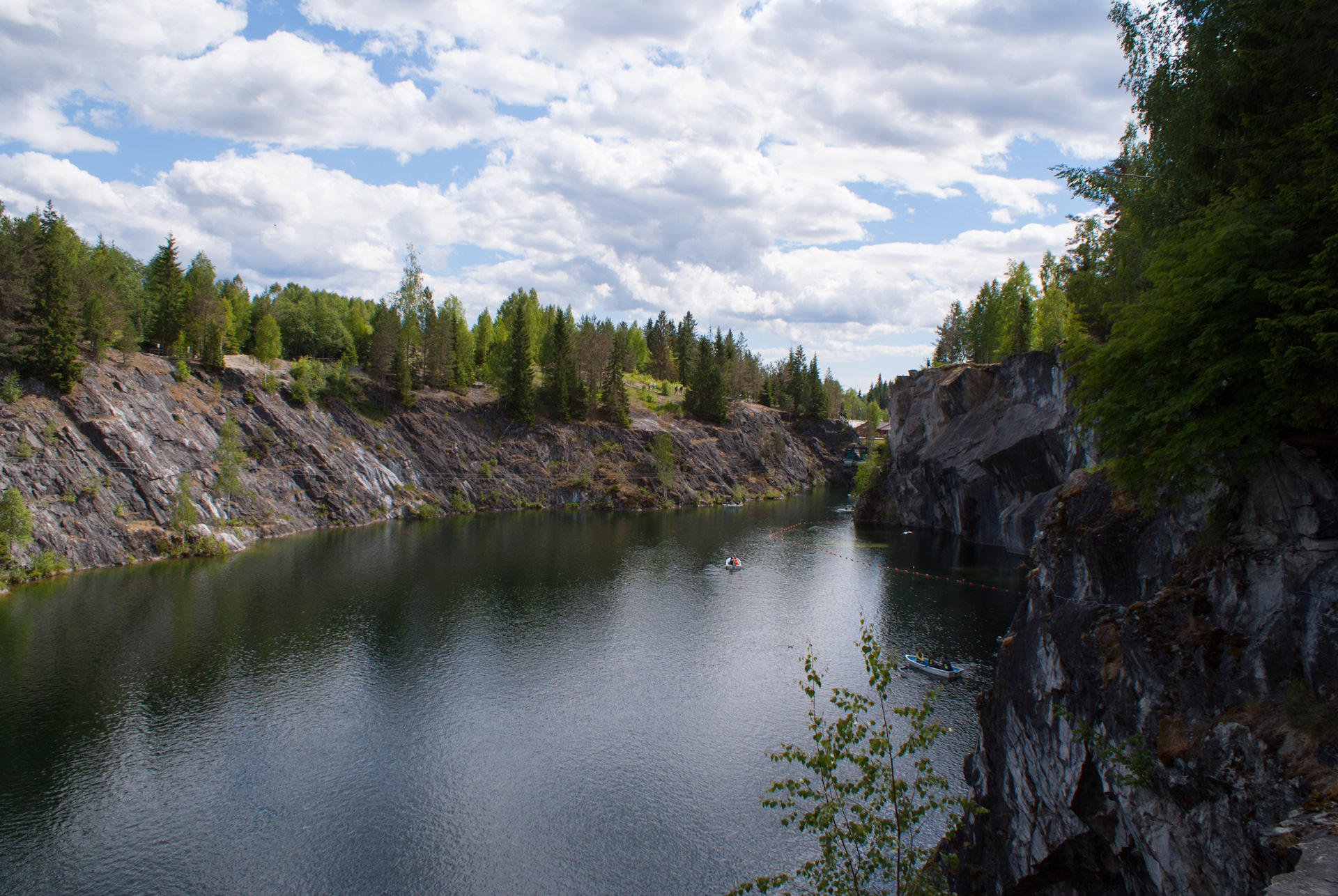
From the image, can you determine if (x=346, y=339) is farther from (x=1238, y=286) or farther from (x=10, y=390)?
(x=1238, y=286)

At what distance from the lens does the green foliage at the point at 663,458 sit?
114750mm

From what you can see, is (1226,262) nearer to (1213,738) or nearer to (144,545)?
(1213,738)

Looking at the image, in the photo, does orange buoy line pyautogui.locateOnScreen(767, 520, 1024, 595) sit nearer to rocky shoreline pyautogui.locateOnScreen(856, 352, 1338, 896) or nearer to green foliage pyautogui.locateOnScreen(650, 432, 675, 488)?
green foliage pyautogui.locateOnScreen(650, 432, 675, 488)

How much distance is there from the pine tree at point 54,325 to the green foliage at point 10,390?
2375 millimetres

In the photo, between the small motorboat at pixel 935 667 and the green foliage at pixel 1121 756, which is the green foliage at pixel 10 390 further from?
the green foliage at pixel 1121 756

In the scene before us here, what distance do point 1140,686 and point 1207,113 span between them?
536 inches

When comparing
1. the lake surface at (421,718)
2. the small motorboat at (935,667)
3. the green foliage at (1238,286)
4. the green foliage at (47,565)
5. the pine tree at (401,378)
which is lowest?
the lake surface at (421,718)

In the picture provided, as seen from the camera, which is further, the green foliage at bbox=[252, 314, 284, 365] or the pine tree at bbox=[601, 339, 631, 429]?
the pine tree at bbox=[601, 339, 631, 429]

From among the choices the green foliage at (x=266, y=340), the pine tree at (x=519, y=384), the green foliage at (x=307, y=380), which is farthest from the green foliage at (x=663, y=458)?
→ the green foliage at (x=266, y=340)

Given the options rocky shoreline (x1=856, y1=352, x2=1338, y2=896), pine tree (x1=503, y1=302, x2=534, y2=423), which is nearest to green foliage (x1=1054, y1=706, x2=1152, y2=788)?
rocky shoreline (x1=856, y1=352, x2=1338, y2=896)

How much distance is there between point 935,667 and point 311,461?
74557mm

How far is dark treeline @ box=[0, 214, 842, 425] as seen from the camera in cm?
5950

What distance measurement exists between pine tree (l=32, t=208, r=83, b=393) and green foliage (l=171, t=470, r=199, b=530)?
37.5 ft

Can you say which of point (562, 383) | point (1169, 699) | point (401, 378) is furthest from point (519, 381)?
point (1169, 699)
